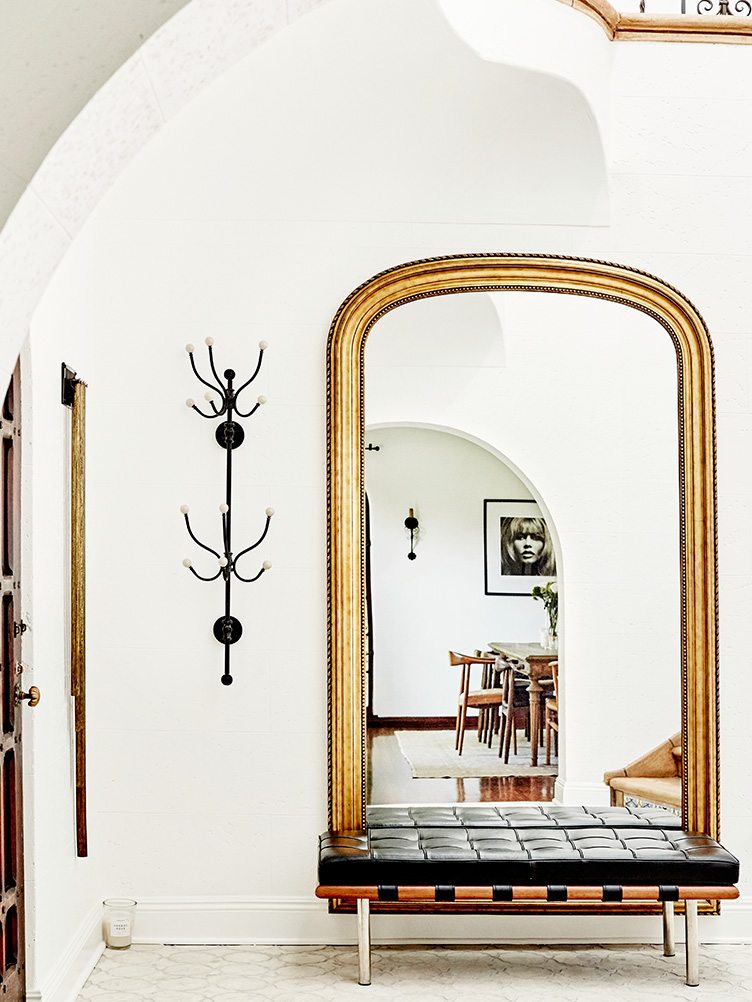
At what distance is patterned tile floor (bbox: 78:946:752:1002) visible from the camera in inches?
138

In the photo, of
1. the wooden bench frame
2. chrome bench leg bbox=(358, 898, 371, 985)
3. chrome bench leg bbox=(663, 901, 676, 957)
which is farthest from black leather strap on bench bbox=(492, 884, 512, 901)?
chrome bench leg bbox=(663, 901, 676, 957)

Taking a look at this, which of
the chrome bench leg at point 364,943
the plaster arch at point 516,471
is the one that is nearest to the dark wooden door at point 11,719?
the chrome bench leg at point 364,943

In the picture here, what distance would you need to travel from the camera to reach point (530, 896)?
3.56 metres

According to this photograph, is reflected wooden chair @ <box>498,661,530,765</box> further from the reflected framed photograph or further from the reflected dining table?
the reflected framed photograph

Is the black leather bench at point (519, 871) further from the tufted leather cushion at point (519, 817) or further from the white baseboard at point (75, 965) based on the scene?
the white baseboard at point (75, 965)

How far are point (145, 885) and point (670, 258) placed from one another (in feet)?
9.46

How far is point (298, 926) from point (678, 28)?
340cm

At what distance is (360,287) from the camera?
4016 mm

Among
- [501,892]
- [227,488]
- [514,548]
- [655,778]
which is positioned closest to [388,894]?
[501,892]

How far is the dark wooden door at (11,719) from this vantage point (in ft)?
9.57

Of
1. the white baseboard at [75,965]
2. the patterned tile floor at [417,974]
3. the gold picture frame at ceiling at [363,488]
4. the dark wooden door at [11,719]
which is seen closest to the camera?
the dark wooden door at [11,719]

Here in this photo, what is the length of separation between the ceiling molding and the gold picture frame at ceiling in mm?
Result: 792

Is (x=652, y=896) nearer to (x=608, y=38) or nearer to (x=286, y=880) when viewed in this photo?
(x=286, y=880)

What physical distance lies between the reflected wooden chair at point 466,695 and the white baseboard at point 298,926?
62cm
